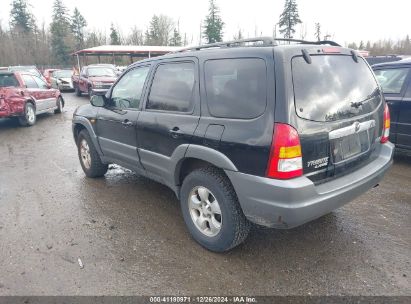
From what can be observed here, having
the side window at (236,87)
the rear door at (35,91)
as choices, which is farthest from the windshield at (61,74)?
the side window at (236,87)

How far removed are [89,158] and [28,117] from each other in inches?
241

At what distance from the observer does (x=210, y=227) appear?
304 cm

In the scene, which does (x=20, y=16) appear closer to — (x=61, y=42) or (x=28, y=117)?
(x=61, y=42)

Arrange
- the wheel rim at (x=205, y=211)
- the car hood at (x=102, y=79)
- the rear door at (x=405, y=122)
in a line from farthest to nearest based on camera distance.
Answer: the car hood at (x=102, y=79) → the rear door at (x=405, y=122) → the wheel rim at (x=205, y=211)

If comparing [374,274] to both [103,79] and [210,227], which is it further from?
[103,79]

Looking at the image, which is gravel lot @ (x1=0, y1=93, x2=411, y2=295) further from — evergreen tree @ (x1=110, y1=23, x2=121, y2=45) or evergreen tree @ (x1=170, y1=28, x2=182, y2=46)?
evergreen tree @ (x1=110, y1=23, x2=121, y2=45)

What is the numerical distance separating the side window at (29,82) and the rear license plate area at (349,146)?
1021 cm

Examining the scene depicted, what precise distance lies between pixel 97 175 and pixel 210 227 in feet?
8.95

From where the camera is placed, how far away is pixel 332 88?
8.76ft

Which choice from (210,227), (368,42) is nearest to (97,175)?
(210,227)

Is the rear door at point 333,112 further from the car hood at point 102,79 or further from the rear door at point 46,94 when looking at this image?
the car hood at point 102,79

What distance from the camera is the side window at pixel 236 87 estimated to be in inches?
98.8

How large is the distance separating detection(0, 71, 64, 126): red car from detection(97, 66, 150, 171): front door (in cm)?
620

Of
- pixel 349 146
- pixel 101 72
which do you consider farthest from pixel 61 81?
pixel 349 146
